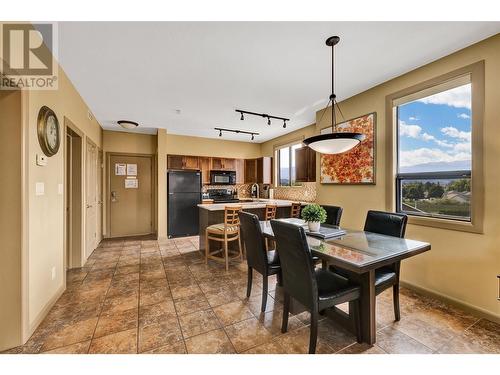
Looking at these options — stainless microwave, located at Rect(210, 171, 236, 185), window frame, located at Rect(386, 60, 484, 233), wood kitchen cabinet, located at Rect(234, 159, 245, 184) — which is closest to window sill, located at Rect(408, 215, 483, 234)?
window frame, located at Rect(386, 60, 484, 233)

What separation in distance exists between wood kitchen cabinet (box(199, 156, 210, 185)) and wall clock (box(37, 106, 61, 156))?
341 centimetres

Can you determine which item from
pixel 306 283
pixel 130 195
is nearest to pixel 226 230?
pixel 306 283

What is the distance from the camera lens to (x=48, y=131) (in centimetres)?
212

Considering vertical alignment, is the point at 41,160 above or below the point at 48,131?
below

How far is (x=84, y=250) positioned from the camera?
3443 millimetres

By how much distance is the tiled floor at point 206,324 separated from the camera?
1.69 meters

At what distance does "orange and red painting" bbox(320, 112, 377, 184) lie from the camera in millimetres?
3059

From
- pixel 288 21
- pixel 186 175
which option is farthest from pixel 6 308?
pixel 186 175

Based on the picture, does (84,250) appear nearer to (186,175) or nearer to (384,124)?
(186,175)

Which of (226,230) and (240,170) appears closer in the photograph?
(226,230)

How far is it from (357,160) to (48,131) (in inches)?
147

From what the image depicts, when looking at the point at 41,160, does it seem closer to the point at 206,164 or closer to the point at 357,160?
the point at 357,160

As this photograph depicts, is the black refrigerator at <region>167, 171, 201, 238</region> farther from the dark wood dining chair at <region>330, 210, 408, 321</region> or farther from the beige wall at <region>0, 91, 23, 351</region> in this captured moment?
the dark wood dining chair at <region>330, 210, 408, 321</region>

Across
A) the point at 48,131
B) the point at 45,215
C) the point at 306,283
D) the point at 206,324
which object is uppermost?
the point at 48,131
